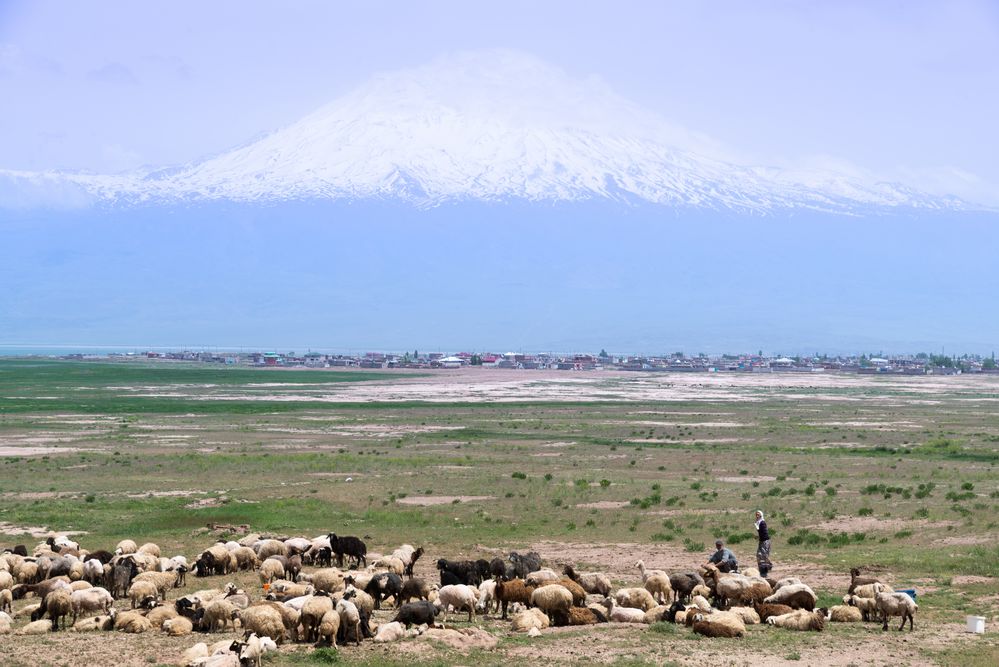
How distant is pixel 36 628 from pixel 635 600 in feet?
28.9

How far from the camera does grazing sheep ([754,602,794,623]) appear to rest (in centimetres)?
1881

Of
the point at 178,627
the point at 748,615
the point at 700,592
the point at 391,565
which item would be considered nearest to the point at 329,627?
the point at 178,627

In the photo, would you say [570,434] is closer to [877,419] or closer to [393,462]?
[393,462]

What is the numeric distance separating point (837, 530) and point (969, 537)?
298 cm

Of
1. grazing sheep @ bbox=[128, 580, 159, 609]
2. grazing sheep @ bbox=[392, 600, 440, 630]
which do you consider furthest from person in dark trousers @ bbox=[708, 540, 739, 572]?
grazing sheep @ bbox=[128, 580, 159, 609]

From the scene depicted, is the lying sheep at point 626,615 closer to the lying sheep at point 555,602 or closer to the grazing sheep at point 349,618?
the lying sheep at point 555,602

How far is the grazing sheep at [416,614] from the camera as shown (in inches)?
712

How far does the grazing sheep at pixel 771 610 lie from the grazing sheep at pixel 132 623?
8.96m

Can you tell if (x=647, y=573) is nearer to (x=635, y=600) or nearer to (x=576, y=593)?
(x=635, y=600)

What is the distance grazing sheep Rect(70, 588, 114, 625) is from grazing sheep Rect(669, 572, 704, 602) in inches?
345

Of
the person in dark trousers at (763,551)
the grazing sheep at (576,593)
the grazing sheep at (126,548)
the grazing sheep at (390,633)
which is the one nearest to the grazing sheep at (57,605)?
the grazing sheep at (390,633)

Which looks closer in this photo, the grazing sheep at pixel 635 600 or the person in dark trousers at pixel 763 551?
the grazing sheep at pixel 635 600

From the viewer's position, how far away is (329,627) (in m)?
17.0

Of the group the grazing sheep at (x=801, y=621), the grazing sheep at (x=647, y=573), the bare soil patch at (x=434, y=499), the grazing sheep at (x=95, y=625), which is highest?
the grazing sheep at (x=647, y=573)
